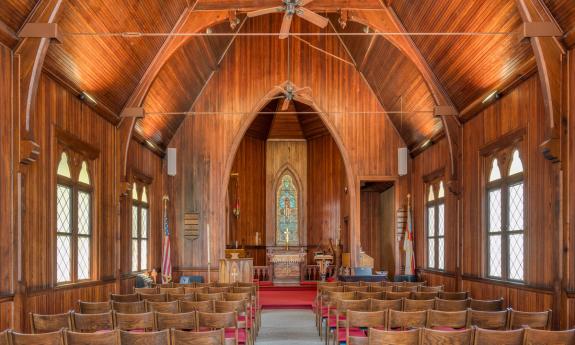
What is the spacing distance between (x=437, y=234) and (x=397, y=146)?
306cm

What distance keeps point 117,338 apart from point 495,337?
304cm

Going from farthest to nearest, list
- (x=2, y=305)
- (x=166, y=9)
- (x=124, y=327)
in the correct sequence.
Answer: (x=166, y=9) → (x=2, y=305) → (x=124, y=327)

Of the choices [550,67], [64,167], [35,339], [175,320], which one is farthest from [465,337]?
[64,167]

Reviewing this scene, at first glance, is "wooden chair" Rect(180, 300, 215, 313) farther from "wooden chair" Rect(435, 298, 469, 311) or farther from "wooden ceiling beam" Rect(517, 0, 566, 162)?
"wooden ceiling beam" Rect(517, 0, 566, 162)

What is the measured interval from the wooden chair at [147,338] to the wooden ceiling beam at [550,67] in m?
5.37

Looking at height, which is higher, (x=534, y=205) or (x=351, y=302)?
(x=534, y=205)

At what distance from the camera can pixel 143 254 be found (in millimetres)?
15414

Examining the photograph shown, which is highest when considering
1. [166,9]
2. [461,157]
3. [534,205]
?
[166,9]

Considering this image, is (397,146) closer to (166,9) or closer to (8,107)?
(166,9)

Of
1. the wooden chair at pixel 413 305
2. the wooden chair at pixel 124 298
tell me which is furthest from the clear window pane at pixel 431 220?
the wooden chair at pixel 124 298

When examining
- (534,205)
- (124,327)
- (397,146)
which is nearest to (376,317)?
(124,327)

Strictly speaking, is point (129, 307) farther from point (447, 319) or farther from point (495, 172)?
point (495, 172)

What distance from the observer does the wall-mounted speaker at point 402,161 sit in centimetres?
1667

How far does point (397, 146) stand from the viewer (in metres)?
17.0
